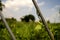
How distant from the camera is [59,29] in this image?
4539mm

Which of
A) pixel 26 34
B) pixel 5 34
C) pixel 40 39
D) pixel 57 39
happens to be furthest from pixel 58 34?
pixel 5 34

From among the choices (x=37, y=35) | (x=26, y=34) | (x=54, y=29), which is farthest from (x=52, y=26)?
(x=26, y=34)

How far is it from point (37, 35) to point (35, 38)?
0.12 metres

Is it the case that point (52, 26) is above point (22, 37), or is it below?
above

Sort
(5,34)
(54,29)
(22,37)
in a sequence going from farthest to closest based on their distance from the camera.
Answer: (5,34) < (22,37) < (54,29)

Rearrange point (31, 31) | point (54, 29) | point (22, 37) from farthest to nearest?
1. point (22, 37)
2. point (31, 31)
3. point (54, 29)

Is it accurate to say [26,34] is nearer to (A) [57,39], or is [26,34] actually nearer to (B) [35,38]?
(B) [35,38]

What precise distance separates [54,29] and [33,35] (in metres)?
0.53

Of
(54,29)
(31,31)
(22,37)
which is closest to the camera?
(54,29)

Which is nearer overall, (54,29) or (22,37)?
(54,29)

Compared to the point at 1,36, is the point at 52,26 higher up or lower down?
higher up

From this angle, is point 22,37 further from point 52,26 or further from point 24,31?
point 52,26

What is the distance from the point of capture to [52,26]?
4422 millimetres

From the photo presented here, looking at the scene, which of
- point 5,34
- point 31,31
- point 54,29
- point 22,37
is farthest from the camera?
point 5,34
